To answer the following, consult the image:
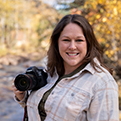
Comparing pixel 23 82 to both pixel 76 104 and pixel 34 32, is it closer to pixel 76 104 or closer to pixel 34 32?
pixel 76 104

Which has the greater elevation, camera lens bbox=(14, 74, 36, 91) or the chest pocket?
camera lens bbox=(14, 74, 36, 91)

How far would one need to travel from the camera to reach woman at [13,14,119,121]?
0.90m

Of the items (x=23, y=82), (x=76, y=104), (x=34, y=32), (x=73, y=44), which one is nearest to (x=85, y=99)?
(x=76, y=104)

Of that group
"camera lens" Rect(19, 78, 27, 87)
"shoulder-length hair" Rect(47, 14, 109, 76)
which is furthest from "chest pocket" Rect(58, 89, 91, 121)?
"camera lens" Rect(19, 78, 27, 87)

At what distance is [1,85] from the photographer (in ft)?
21.8

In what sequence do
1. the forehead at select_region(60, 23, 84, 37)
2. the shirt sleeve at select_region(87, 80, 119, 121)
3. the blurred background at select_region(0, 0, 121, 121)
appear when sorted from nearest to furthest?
1. the shirt sleeve at select_region(87, 80, 119, 121)
2. the forehead at select_region(60, 23, 84, 37)
3. the blurred background at select_region(0, 0, 121, 121)

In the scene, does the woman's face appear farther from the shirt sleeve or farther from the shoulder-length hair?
the shirt sleeve

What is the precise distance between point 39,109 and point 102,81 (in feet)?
Result: 1.52

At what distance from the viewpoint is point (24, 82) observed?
3.74ft

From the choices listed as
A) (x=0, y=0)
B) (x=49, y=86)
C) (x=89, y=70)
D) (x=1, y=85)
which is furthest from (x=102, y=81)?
(x=0, y=0)

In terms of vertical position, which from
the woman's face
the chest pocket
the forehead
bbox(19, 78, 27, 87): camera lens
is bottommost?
the chest pocket

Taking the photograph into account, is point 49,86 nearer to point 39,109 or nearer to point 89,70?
point 39,109

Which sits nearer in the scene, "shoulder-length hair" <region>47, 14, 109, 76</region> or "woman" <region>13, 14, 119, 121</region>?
"woman" <region>13, 14, 119, 121</region>

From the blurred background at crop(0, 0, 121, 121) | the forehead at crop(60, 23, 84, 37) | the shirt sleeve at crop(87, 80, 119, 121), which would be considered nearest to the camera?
the shirt sleeve at crop(87, 80, 119, 121)
